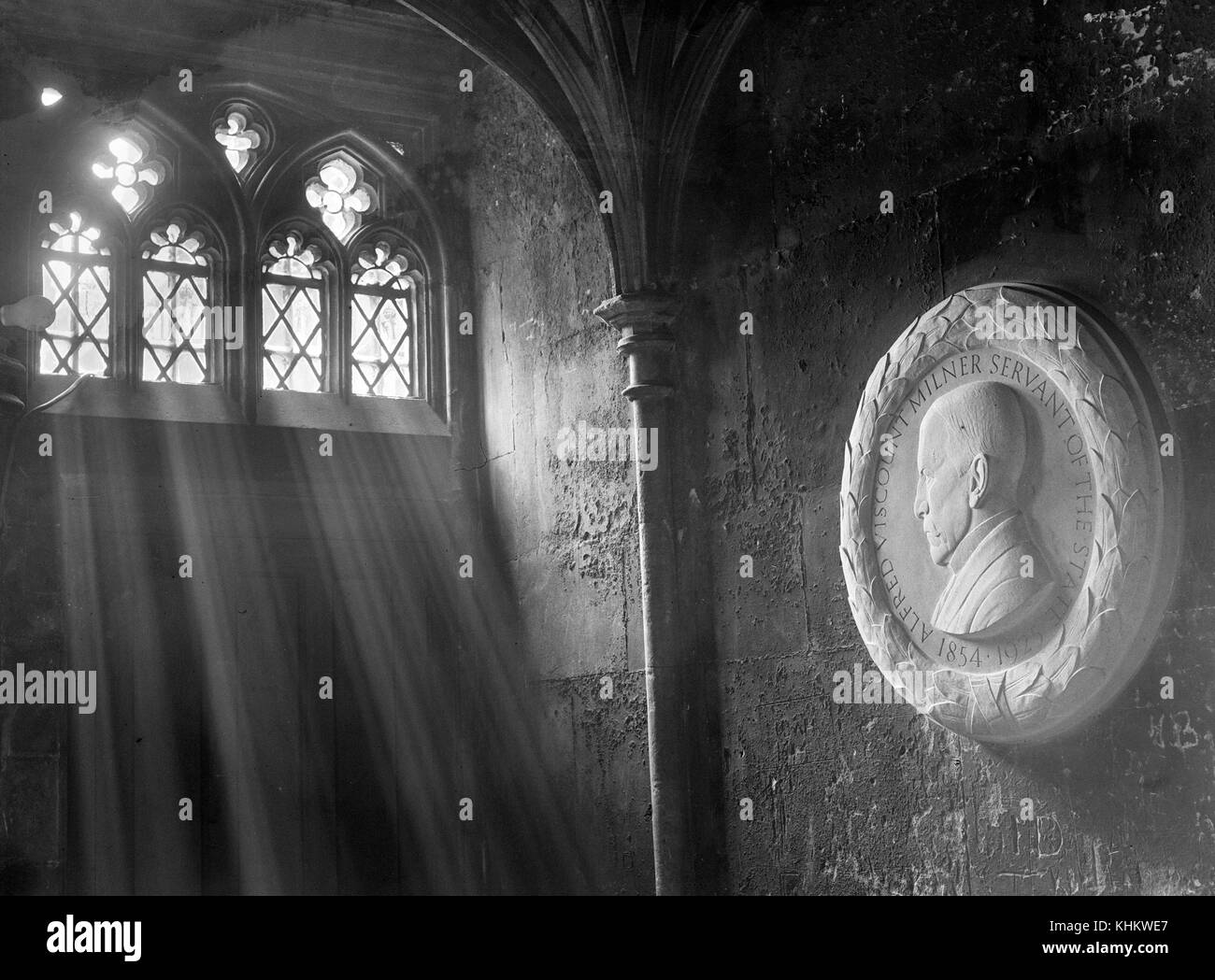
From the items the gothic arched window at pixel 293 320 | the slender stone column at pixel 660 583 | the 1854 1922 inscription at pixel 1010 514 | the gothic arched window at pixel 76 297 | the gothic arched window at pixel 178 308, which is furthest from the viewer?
the gothic arched window at pixel 293 320

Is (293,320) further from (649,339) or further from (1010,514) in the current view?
(1010,514)

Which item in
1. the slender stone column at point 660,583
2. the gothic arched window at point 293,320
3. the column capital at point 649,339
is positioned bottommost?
the slender stone column at point 660,583

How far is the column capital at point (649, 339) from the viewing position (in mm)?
6328

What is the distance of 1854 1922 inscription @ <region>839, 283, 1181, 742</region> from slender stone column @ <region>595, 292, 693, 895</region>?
1218 mm

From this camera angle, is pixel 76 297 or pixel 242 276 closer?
pixel 76 297

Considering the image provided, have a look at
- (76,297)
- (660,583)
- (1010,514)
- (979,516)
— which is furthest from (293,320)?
(1010,514)

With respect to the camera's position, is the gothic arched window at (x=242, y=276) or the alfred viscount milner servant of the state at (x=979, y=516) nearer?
the alfred viscount milner servant of the state at (x=979, y=516)

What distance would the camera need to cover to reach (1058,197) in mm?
4625

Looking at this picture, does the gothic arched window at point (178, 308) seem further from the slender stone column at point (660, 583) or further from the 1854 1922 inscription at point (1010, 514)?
the 1854 1922 inscription at point (1010, 514)

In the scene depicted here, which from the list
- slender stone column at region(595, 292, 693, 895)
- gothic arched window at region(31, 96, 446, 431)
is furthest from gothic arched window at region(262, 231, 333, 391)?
slender stone column at region(595, 292, 693, 895)

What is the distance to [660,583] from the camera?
6.27m

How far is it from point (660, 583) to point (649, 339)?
39.8 inches

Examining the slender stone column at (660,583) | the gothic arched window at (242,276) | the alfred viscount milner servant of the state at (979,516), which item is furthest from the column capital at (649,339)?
the gothic arched window at (242,276)

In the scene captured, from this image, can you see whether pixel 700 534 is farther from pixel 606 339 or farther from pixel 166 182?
pixel 166 182
